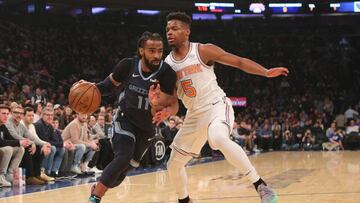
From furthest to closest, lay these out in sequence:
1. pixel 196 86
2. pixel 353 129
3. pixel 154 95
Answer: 1. pixel 353 129
2. pixel 196 86
3. pixel 154 95

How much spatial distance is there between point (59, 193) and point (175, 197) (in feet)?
5.91

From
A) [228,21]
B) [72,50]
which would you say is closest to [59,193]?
[72,50]

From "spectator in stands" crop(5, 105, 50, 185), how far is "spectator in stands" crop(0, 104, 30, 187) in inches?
5.8

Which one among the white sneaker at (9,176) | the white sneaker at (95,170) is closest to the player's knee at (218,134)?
the white sneaker at (9,176)

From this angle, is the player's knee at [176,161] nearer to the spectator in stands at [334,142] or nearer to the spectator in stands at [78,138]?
the spectator in stands at [78,138]

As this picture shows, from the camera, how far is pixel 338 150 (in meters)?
20.3

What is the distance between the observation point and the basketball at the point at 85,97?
5.44 m

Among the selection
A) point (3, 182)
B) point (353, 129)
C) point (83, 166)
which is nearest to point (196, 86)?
point (3, 182)

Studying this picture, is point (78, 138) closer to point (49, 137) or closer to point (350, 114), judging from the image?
point (49, 137)

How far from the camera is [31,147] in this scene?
9102mm

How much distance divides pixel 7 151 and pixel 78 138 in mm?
2070

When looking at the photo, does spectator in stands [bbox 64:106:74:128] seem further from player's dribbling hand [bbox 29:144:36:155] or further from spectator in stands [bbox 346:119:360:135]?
spectator in stands [bbox 346:119:360:135]

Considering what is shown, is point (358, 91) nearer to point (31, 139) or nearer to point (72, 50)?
point (72, 50)

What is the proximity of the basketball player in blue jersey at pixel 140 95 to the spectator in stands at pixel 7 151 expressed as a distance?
386cm
